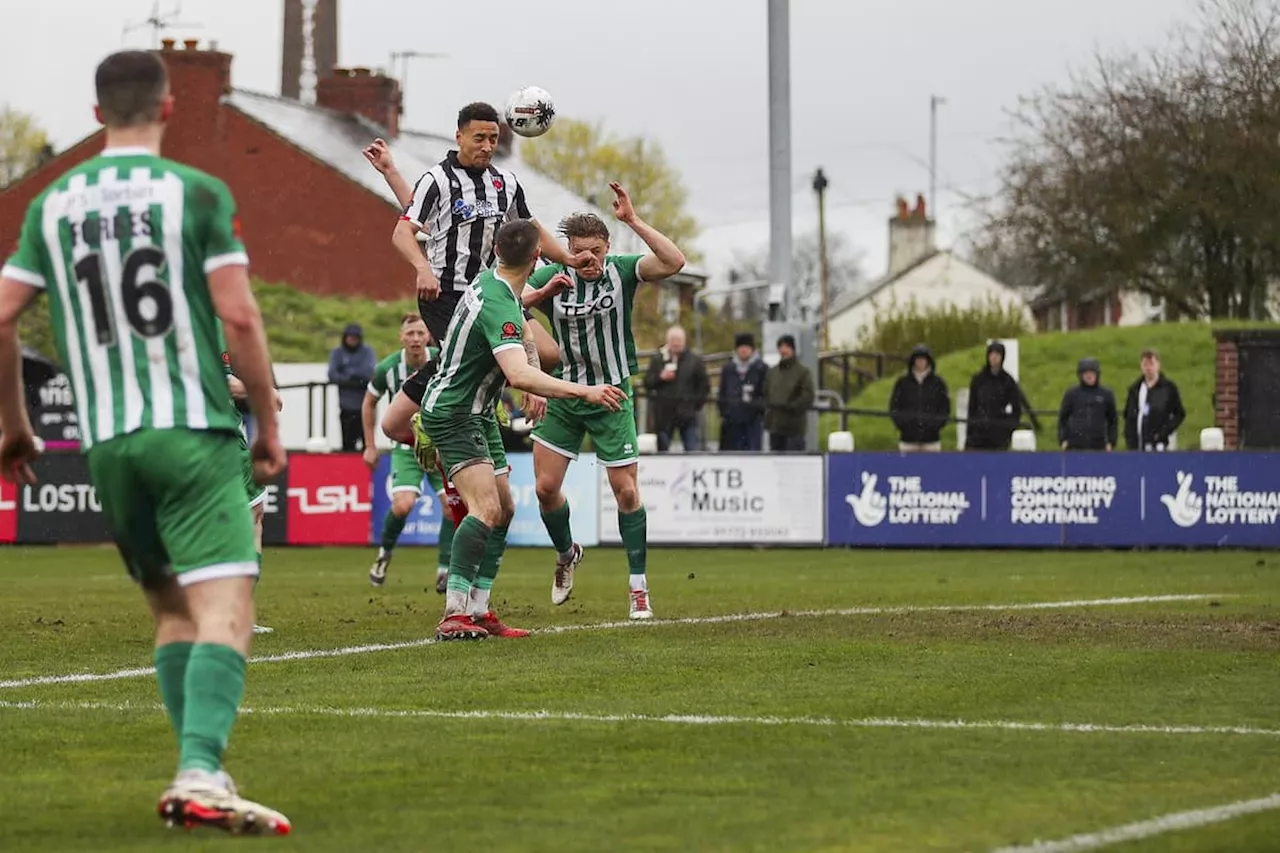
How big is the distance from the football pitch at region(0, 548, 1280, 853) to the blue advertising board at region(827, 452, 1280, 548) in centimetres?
891

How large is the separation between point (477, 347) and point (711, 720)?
Result: 3.81 meters

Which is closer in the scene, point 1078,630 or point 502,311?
point 502,311

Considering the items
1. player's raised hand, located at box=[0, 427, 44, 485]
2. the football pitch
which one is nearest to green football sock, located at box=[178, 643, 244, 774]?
the football pitch

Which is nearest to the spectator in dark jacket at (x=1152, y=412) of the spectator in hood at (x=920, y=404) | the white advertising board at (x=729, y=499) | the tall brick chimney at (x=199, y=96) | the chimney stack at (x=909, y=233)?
the spectator in hood at (x=920, y=404)

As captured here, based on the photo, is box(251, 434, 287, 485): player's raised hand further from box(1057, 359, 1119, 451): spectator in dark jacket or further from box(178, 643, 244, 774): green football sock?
box(1057, 359, 1119, 451): spectator in dark jacket

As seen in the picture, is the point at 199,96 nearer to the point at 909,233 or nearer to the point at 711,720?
the point at 711,720

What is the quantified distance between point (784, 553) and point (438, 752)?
1685 centimetres

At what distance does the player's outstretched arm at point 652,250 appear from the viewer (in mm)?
12828

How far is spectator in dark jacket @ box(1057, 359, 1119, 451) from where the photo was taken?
25562 millimetres

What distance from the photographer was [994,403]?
86.6ft

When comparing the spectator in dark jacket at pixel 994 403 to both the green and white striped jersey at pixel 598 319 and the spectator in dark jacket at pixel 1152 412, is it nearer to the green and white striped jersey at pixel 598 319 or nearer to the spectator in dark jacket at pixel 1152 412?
the spectator in dark jacket at pixel 1152 412

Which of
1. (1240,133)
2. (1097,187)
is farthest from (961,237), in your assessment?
(1240,133)

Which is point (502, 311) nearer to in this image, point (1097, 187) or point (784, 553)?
point (784, 553)

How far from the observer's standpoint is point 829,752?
24.7 ft
